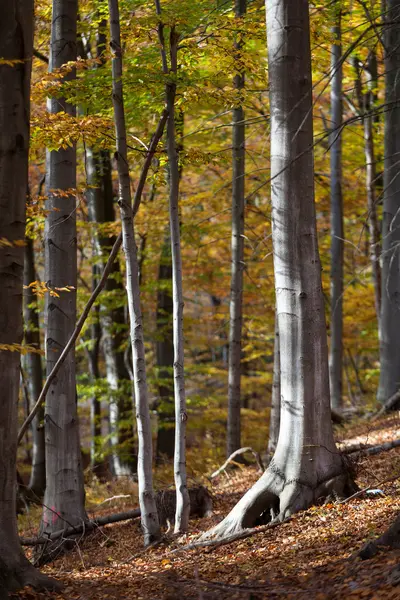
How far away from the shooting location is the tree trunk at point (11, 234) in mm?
4453

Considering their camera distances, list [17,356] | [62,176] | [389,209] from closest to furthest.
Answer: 1. [17,356]
2. [62,176]
3. [389,209]

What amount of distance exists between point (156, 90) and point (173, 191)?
1.16 meters

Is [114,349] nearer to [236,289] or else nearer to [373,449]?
[236,289]

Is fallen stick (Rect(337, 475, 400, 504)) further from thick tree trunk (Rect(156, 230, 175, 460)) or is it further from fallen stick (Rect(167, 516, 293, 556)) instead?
thick tree trunk (Rect(156, 230, 175, 460))

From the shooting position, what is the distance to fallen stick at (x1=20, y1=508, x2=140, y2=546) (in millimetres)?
7258

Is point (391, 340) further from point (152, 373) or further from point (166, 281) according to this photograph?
point (152, 373)

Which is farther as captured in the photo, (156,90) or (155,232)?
(155,232)

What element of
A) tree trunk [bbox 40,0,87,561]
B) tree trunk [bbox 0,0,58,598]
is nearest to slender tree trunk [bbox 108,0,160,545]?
tree trunk [bbox 40,0,87,561]

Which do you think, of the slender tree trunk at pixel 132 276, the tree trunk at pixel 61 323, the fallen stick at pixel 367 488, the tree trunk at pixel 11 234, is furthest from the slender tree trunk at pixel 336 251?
the tree trunk at pixel 11 234

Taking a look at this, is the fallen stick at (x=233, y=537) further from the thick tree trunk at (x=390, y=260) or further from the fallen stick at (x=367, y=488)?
the thick tree trunk at (x=390, y=260)

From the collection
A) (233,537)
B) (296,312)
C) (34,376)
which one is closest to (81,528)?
(233,537)

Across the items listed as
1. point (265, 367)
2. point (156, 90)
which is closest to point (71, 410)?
point (156, 90)

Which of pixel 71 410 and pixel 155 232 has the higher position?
pixel 155 232

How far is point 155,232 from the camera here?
48.5ft
